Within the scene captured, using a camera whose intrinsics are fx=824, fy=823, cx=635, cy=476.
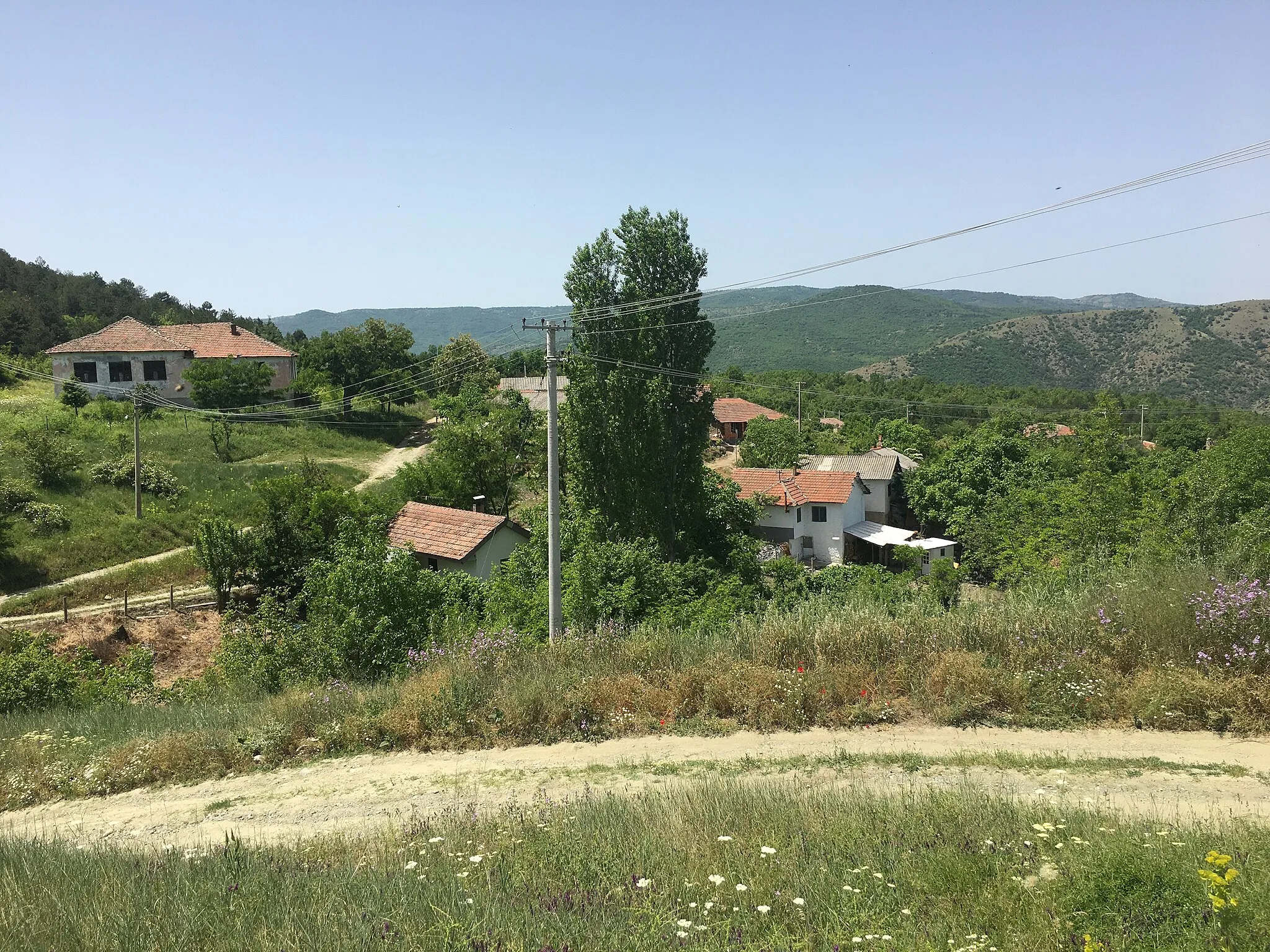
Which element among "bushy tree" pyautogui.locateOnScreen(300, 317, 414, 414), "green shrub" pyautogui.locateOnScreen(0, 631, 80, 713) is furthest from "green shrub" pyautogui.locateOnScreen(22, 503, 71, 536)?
"bushy tree" pyautogui.locateOnScreen(300, 317, 414, 414)

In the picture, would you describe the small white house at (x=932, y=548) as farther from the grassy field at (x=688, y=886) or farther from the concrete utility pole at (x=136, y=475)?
the grassy field at (x=688, y=886)

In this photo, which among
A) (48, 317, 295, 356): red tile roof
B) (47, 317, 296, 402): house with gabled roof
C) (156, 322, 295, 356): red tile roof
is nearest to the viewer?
(47, 317, 296, 402): house with gabled roof

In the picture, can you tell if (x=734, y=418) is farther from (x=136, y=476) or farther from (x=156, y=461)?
(x=136, y=476)

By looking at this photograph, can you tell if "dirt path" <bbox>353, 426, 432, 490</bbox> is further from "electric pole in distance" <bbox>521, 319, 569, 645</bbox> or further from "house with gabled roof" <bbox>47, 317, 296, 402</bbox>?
"electric pole in distance" <bbox>521, 319, 569, 645</bbox>

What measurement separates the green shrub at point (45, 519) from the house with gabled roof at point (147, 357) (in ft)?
71.1

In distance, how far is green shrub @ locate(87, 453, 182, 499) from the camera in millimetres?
32125

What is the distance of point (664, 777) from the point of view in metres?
7.53

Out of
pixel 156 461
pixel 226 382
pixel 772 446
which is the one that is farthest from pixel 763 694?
pixel 226 382

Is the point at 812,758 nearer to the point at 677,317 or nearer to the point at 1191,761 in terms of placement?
the point at 1191,761

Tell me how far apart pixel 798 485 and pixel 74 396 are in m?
37.4

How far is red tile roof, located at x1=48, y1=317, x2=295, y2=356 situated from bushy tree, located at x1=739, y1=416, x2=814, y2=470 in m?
31.7

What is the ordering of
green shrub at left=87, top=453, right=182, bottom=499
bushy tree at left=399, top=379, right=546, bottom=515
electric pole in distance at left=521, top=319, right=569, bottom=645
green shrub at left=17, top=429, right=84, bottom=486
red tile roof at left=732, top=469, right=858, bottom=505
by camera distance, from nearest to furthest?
electric pole in distance at left=521, top=319, right=569, bottom=645, green shrub at left=17, top=429, right=84, bottom=486, bushy tree at left=399, top=379, right=546, bottom=515, green shrub at left=87, top=453, right=182, bottom=499, red tile roof at left=732, top=469, right=858, bottom=505

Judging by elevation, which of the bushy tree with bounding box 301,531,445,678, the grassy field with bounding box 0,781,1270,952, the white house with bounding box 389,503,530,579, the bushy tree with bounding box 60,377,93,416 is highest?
the bushy tree with bounding box 60,377,93,416

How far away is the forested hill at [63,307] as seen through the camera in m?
58.2
